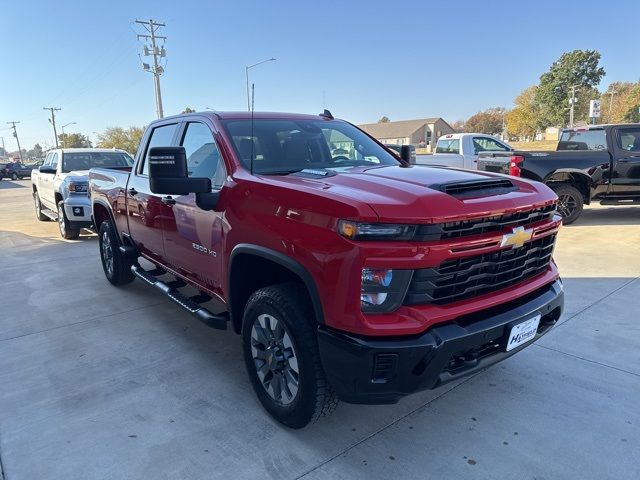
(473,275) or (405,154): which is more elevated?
(405,154)

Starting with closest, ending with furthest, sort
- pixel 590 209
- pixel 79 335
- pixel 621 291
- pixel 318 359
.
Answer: pixel 318 359 → pixel 79 335 → pixel 621 291 → pixel 590 209

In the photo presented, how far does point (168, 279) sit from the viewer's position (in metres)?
5.17

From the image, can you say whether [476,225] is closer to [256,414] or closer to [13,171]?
[256,414]

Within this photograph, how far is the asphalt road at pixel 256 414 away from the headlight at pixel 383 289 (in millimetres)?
932

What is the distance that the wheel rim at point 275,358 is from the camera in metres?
2.62

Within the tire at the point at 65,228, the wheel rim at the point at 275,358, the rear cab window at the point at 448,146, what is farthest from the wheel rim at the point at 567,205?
the tire at the point at 65,228

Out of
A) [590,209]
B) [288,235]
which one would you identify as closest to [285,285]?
[288,235]

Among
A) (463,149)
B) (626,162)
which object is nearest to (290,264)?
(626,162)

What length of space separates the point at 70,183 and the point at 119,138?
79.1 metres

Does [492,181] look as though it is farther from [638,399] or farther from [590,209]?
[590,209]

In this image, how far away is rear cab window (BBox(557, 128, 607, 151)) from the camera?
889 cm

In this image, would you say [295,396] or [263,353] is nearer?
[295,396]

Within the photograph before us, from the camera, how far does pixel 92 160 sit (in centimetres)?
979

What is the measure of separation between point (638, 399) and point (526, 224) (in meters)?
1.51
